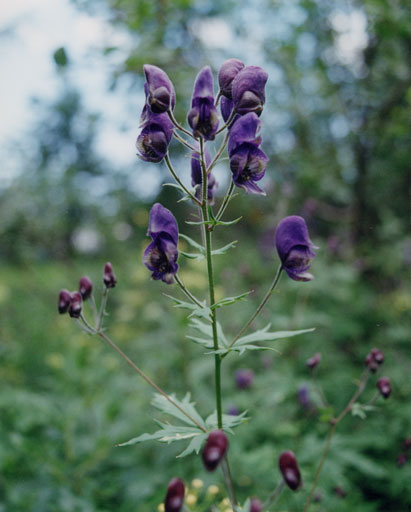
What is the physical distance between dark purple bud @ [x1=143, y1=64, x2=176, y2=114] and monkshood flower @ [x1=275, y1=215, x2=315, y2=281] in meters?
0.54

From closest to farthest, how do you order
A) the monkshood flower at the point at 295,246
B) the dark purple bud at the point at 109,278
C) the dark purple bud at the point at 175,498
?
the dark purple bud at the point at 175,498
the monkshood flower at the point at 295,246
the dark purple bud at the point at 109,278

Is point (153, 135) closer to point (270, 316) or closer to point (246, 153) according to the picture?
point (246, 153)

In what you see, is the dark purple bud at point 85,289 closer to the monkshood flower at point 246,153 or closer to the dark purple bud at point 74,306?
the dark purple bud at point 74,306

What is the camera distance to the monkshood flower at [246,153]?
47.6 inches

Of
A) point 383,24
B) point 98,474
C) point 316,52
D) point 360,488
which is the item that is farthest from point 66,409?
point 316,52

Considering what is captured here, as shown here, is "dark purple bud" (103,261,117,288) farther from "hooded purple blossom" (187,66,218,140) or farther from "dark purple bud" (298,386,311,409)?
"dark purple bud" (298,386,311,409)

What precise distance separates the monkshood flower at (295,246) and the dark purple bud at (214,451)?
642 mm

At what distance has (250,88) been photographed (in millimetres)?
1169

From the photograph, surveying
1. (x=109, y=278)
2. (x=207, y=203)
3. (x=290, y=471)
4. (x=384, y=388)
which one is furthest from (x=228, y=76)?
(x=384, y=388)

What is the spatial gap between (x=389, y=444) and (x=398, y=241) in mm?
2331

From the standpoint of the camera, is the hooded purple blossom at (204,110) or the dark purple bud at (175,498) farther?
the hooded purple blossom at (204,110)

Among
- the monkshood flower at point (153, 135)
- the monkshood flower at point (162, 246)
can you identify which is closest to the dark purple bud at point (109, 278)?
the monkshood flower at point (162, 246)

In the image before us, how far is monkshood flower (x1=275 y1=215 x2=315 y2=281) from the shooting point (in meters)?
1.36

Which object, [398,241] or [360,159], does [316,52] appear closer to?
[360,159]
